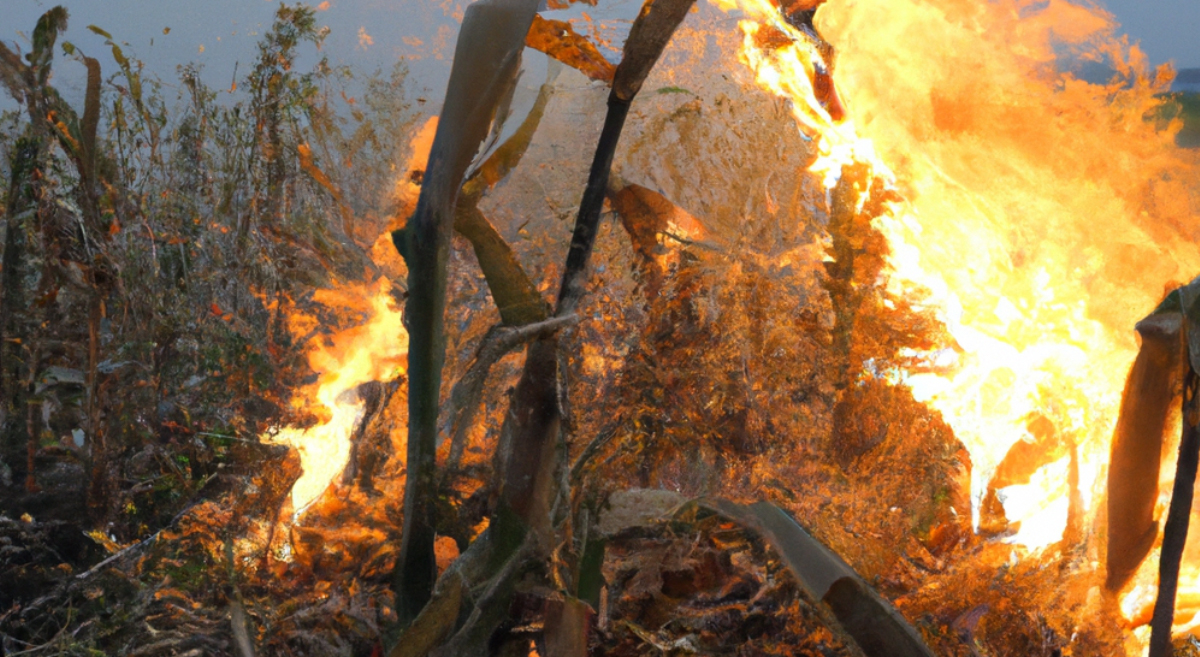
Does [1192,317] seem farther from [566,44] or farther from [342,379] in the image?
[342,379]

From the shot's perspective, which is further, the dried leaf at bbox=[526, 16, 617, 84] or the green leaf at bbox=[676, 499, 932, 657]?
the dried leaf at bbox=[526, 16, 617, 84]

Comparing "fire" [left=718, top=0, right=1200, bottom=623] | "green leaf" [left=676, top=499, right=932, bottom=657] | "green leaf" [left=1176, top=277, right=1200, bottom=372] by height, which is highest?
"fire" [left=718, top=0, right=1200, bottom=623]

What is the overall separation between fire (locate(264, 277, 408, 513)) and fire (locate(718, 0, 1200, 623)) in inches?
43.2

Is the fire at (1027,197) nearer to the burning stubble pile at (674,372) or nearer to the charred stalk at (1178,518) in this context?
the burning stubble pile at (674,372)

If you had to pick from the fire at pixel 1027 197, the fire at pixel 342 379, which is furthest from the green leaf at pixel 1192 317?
the fire at pixel 342 379

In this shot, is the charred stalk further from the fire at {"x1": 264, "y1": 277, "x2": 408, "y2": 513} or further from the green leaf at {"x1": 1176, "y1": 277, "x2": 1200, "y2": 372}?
the fire at {"x1": 264, "y1": 277, "x2": 408, "y2": 513}

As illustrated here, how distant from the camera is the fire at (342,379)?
1569mm

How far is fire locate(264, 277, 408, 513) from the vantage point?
157 centimetres

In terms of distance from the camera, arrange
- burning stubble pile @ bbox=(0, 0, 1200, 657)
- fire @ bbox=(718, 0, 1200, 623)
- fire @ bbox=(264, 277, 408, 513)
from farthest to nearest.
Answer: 1. fire @ bbox=(264, 277, 408, 513)
2. fire @ bbox=(718, 0, 1200, 623)
3. burning stubble pile @ bbox=(0, 0, 1200, 657)

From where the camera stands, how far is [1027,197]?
1205 millimetres

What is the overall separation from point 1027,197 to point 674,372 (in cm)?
84

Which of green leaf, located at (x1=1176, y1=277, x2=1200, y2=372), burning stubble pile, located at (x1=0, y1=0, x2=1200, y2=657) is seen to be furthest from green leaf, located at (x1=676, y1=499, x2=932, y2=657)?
green leaf, located at (x1=1176, y1=277, x2=1200, y2=372)

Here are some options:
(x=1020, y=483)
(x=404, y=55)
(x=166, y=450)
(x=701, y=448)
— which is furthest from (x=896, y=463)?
(x=166, y=450)

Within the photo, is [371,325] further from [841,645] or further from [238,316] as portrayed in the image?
[841,645]
